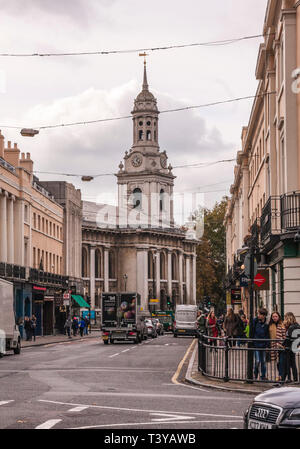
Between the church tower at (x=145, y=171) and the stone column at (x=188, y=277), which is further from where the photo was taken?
the church tower at (x=145, y=171)

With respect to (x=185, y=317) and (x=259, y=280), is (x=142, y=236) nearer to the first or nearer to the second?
(x=185, y=317)

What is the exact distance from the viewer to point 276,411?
9.31m

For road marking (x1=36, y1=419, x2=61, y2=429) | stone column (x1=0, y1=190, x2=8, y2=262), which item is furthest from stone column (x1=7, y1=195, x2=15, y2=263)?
road marking (x1=36, y1=419, x2=61, y2=429)

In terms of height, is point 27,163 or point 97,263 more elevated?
point 27,163

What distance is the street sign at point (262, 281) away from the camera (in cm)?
3167

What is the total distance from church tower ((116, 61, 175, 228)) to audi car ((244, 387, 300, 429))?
140 m

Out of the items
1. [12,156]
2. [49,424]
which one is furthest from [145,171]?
[49,424]

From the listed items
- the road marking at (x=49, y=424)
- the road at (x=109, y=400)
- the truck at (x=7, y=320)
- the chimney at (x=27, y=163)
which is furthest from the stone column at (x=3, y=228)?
the road marking at (x=49, y=424)

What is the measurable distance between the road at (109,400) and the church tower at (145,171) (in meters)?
123

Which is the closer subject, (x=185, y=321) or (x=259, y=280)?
(x=259, y=280)

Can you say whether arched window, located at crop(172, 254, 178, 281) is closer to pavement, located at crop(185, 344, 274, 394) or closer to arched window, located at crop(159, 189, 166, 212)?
arched window, located at crop(159, 189, 166, 212)

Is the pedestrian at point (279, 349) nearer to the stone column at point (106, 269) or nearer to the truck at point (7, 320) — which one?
the truck at point (7, 320)

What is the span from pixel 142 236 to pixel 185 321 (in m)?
63.9
